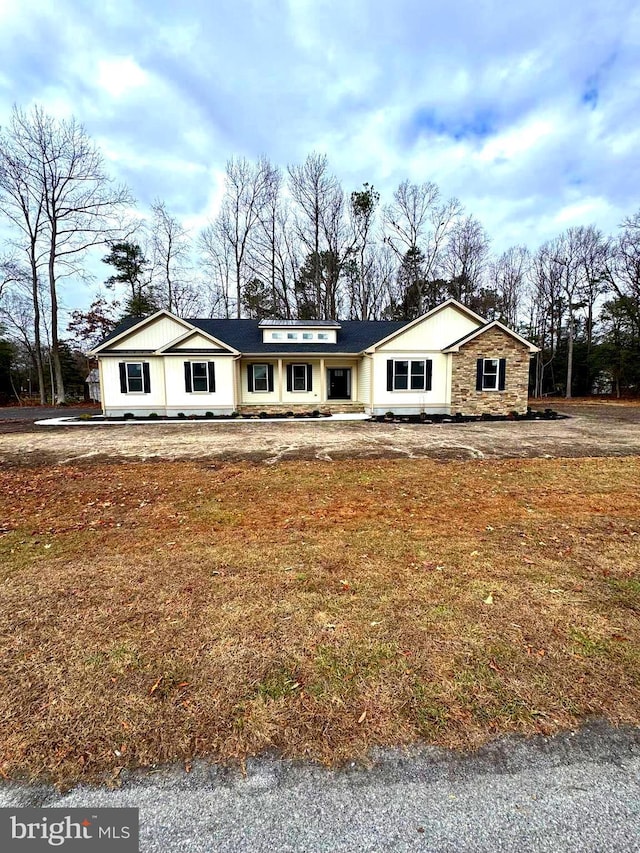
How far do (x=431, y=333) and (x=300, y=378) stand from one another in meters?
6.37

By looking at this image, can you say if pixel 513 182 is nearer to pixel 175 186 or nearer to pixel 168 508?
pixel 175 186

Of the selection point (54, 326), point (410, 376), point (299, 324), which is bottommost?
→ point (410, 376)

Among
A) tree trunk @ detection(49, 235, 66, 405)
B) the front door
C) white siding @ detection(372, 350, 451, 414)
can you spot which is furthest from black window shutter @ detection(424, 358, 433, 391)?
tree trunk @ detection(49, 235, 66, 405)

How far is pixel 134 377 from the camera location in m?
17.4

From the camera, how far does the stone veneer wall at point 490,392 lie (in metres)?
17.1

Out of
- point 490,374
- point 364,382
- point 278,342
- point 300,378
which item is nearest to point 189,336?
point 278,342

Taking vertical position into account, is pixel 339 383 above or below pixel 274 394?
above

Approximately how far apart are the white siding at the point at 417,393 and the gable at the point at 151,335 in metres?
8.80

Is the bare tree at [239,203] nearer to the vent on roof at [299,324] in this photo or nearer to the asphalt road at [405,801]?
the vent on roof at [299,324]

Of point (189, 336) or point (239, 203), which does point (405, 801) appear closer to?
point (189, 336)

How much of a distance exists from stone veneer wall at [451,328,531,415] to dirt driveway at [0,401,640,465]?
2397mm

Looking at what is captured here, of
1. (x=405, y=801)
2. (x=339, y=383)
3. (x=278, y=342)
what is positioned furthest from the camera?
(x=339, y=383)

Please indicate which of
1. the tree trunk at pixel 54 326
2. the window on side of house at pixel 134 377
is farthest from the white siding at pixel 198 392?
the tree trunk at pixel 54 326

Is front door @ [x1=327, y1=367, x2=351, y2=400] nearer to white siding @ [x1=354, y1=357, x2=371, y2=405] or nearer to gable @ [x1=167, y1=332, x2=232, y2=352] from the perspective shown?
white siding @ [x1=354, y1=357, x2=371, y2=405]
